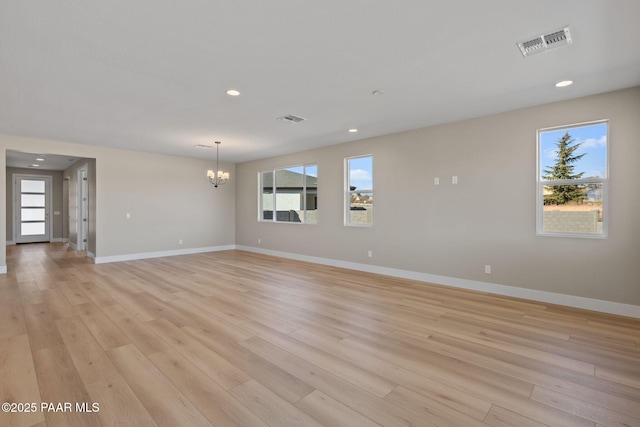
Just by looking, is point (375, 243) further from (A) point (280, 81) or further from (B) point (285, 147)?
(A) point (280, 81)

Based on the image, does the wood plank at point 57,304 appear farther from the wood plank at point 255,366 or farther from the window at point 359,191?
the window at point 359,191

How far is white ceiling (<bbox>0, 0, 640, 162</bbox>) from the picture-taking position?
6.86ft

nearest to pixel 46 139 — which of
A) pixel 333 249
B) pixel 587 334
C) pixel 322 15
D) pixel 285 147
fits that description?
pixel 285 147

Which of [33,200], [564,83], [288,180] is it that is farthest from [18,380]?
[33,200]

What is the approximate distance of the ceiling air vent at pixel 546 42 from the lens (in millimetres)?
2346

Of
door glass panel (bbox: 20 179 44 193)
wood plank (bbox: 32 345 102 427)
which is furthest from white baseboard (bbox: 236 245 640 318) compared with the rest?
door glass panel (bbox: 20 179 44 193)

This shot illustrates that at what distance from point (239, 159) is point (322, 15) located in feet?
21.6

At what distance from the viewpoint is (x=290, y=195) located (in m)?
7.54

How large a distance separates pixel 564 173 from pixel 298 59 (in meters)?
3.71

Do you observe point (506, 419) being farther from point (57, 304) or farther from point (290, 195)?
point (290, 195)

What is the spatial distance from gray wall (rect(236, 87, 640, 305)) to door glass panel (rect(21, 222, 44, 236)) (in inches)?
410

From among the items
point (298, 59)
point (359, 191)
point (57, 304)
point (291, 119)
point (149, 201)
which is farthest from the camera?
point (149, 201)

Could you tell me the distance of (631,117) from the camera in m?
3.36

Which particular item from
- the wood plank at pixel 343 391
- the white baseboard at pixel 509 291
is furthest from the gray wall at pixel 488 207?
the wood plank at pixel 343 391
